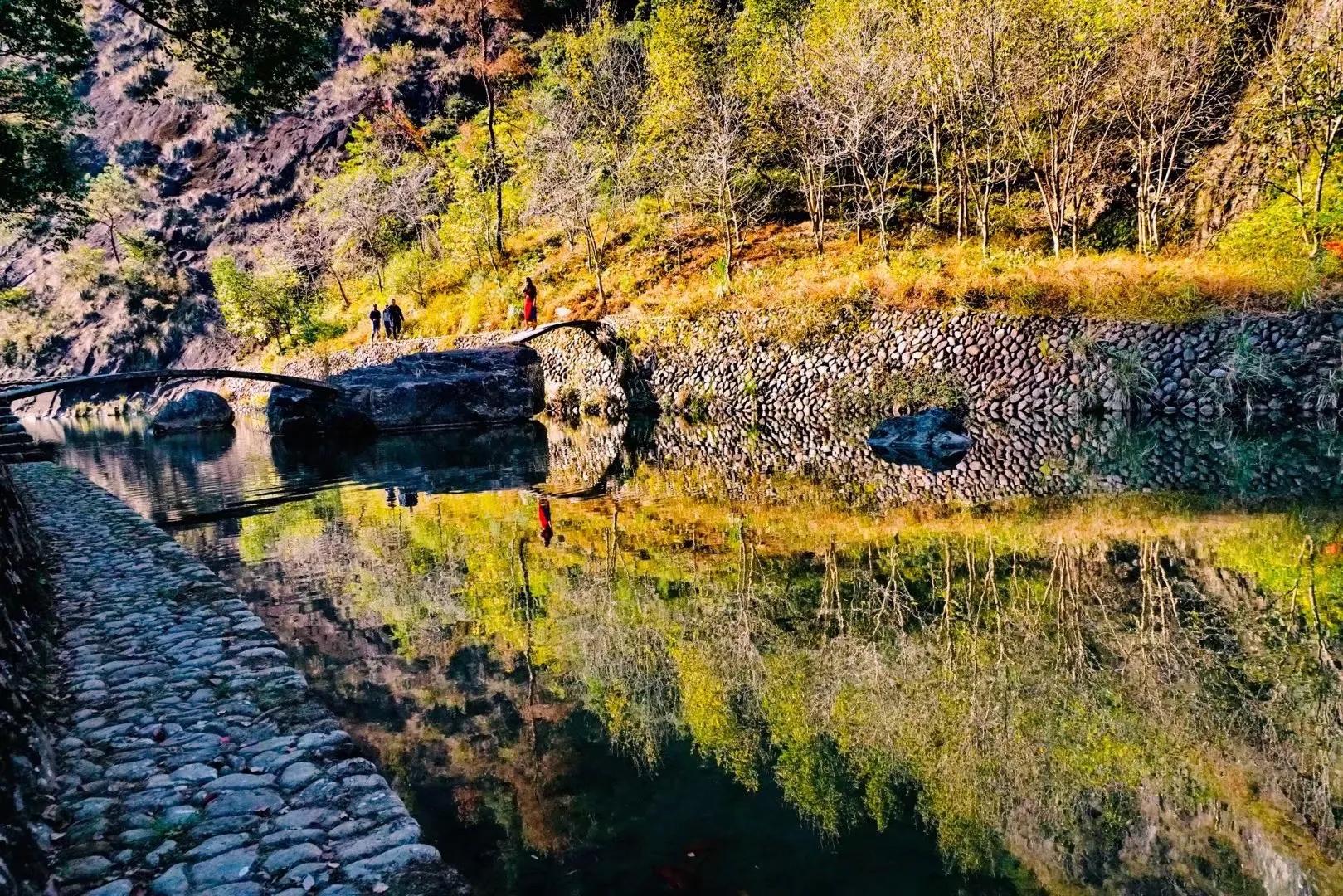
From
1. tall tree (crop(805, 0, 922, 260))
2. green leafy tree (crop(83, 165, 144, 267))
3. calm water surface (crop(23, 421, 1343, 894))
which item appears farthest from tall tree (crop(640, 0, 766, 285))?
green leafy tree (crop(83, 165, 144, 267))

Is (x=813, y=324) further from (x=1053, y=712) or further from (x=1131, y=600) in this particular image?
(x=1053, y=712)

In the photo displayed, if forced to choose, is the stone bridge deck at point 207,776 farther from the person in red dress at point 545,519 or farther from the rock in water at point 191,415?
the rock in water at point 191,415

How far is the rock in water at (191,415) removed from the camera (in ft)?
119

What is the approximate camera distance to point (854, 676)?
526 centimetres

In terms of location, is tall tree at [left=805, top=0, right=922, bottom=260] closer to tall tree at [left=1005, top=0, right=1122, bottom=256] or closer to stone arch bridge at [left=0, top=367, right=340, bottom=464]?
tall tree at [left=1005, top=0, right=1122, bottom=256]

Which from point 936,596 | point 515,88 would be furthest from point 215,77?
point 515,88

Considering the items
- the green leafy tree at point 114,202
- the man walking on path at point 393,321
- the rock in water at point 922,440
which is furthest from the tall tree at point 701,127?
the green leafy tree at point 114,202

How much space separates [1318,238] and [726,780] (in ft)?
69.1

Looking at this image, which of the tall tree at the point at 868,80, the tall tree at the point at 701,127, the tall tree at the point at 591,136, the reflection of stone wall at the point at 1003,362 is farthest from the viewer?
the tall tree at the point at 591,136

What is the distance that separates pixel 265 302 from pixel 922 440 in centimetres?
4435

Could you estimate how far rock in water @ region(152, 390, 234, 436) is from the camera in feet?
119

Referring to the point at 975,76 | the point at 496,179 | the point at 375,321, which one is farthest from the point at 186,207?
the point at 975,76

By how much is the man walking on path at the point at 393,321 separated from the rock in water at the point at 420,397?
9093 mm

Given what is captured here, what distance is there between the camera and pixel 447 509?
12070 mm
